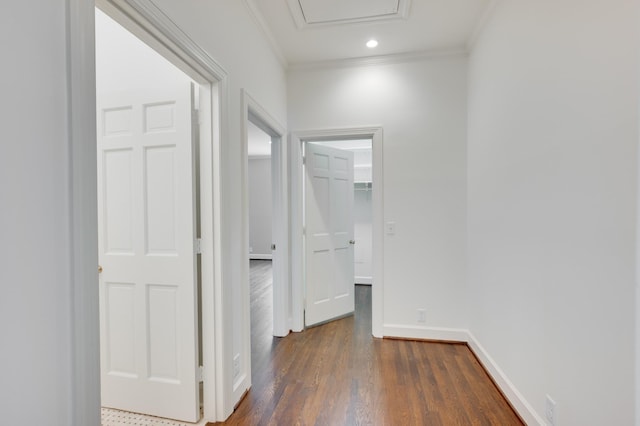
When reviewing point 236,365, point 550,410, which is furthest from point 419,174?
point 236,365

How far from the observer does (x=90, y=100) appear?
908 mm

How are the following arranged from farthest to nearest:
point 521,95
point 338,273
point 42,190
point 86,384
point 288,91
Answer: point 338,273 < point 288,91 < point 521,95 < point 86,384 < point 42,190

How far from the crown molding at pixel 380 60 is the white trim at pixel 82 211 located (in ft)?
7.96

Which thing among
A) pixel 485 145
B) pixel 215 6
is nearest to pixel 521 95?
pixel 485 145

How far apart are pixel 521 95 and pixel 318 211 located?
81.8 inches

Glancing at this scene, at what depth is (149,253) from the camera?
1.72 m

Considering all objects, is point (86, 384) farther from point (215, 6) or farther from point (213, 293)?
point (215, 6)

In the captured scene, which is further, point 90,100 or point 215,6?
point 215,6

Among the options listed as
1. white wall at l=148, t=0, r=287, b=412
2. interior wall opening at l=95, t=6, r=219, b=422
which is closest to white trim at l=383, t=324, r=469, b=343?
white wall at l=148, t=0, r=287, b=412

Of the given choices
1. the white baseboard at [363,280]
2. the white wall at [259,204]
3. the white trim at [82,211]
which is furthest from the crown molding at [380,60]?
the white wall at [259,204]

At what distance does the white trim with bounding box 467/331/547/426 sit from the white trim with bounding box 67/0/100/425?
211cm

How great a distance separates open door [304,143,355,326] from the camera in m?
3.17

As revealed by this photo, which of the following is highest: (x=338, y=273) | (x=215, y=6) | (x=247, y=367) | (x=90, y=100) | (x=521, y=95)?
(x=215, y=6)

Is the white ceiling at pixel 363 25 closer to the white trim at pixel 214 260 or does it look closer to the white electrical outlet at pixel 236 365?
the white trim at pixel 214 260
